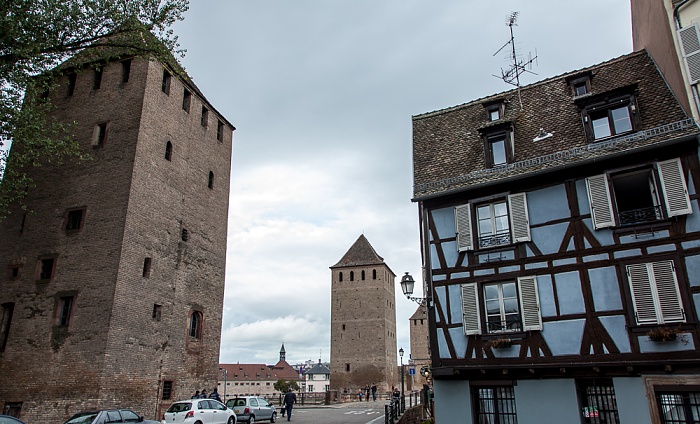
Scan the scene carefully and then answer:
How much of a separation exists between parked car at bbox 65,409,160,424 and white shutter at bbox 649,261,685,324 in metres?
14.6

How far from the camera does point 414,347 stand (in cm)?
6712

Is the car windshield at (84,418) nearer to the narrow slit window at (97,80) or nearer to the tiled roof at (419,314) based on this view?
the narrow slit window at (97,80)

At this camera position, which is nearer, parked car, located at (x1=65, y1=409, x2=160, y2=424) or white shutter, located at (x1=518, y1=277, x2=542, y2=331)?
white shutter, located at (x1=518, y1=277, x2=542, y2=331)

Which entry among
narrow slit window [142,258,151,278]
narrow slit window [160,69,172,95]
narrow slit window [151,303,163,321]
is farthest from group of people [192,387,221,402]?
narrow slit window [160,69,172,95]

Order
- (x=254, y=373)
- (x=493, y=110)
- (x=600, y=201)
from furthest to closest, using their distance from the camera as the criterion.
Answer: (x=254, y=373) → (x=493, y=110) → (x=600, y=201)

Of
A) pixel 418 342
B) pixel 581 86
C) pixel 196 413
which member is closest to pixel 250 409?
pixel 196 413

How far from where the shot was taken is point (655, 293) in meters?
10.5

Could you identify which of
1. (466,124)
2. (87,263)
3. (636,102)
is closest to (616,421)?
(636,102)

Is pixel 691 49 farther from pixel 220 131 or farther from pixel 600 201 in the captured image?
pixel 220 131

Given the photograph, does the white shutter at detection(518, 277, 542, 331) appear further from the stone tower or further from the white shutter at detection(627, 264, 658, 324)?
the stone tower

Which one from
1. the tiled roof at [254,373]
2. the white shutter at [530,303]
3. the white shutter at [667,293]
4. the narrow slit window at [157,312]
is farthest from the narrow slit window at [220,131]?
the tiled roof at [254,373]

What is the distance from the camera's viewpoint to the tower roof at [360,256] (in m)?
62.0

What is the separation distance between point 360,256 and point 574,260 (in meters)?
51.9

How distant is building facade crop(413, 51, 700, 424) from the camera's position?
10414 mm
